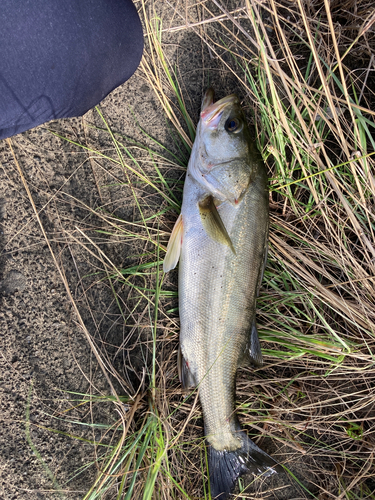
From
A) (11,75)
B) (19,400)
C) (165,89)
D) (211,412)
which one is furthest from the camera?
(165,89)

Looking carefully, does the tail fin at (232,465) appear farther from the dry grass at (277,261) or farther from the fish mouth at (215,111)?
the fish mouth at (215,111)

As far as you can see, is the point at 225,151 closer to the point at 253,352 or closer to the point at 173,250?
the point at 173,250

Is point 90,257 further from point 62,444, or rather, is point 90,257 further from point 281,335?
point 281,335

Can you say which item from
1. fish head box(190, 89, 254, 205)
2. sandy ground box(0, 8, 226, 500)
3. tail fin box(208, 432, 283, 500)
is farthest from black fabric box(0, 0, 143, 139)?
tail fin box(208, 432, 283, 500)

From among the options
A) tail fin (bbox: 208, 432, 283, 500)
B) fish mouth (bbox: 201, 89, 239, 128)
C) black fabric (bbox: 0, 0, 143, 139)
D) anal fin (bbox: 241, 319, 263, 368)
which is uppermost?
black fabric (bbox: 0, 0, 143, 139)

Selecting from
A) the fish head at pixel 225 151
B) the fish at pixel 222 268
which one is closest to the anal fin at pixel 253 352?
the fish at pixel 222 268

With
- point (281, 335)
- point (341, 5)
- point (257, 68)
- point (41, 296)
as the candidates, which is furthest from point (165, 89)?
point (281, 335)

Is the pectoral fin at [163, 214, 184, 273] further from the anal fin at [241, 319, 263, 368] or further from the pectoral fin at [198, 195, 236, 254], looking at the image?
the anal fin at [241, 319, 263, 368]

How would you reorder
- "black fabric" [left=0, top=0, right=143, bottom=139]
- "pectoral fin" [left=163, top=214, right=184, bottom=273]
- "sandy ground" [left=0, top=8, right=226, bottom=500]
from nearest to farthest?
1. "black fabric" [left=0, top=0, right=143, bottom=139]
2. "sandy ground" [left=0, top=8, right=226, bottom=500]
3. "pectoral fin" [left=163, top=214, right=184, bottom=273]
